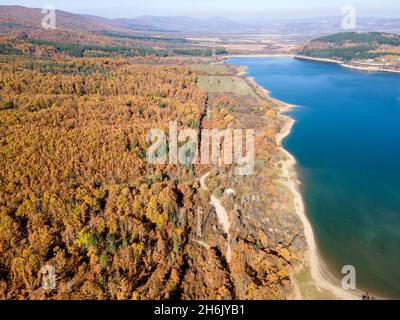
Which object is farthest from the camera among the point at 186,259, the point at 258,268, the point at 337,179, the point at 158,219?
the point at 337,179

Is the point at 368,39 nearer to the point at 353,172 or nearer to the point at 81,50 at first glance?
the point at 81,50

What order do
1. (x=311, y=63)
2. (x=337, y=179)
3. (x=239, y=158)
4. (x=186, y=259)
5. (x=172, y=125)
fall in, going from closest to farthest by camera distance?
(x=186, y=259) < (x=337, y=179) < (x=239, y=158) < (x=172, y=125) < (x=311, y=63)

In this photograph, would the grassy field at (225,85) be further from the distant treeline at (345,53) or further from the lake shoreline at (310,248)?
the distant treeline at (345,53)

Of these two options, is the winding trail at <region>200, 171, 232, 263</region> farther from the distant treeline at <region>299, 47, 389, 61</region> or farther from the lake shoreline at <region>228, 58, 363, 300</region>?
the distant treeline at <region>299, 47, 389, 61</region>

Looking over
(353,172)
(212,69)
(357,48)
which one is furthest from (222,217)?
(357,48)

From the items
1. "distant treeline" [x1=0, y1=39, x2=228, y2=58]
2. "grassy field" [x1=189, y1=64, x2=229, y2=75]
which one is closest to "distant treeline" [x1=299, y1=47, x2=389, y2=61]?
"grassy field" [x1=189, y1=64, x2=229, y2=75]

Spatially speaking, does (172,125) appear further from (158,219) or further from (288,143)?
(158,219)
